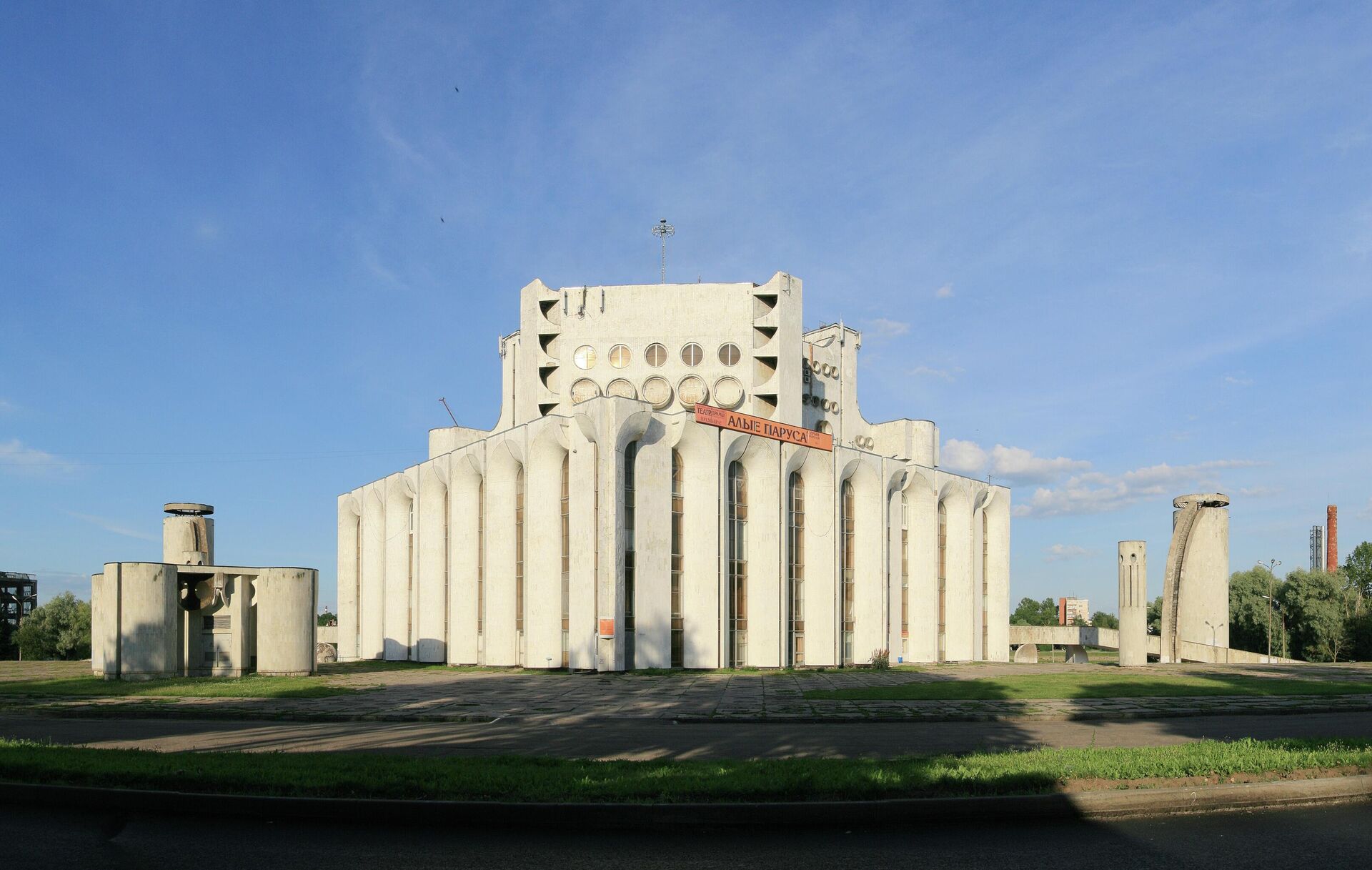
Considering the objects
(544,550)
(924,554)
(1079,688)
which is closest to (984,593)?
(924,554)

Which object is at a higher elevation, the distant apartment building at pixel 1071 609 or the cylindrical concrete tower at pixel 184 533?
the cylindrical concrete tower at pixel 184 533

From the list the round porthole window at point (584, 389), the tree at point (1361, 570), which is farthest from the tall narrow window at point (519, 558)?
the tree at point (1361, 570)

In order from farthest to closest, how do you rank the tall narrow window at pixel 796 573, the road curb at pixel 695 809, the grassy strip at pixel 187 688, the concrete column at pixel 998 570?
the concrete column at pixel 998 570
the tall narrow window at pixel 796 573
the grassy strip at pixel 187 688
the road curb at pixel 695 809

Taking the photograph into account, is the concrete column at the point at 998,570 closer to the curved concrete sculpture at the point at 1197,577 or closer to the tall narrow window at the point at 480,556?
the curved concrete sculpture at the point at 1197,577

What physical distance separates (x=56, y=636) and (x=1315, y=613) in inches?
3951

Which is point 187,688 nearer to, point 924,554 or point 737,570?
point 737,570

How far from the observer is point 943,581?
6147 centimetres

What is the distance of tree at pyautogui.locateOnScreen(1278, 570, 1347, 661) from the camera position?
75.3 metres

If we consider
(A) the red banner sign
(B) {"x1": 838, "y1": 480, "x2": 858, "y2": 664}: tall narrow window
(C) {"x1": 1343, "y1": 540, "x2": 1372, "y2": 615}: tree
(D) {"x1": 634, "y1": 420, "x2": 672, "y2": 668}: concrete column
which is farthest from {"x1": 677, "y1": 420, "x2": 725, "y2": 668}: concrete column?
(C) {"x1": 1343, "y1": 540, "x2": 1372, "y2": 615}: tree

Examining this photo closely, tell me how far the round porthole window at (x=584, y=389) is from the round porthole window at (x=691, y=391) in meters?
5.00

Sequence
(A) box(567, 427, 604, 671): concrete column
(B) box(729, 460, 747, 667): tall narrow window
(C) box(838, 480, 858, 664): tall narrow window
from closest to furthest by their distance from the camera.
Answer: (A) box(567, 427, 604, 671): concrete column < (B) box(729, 460, 747, 667): tall narrow window < (C) box(838, 480, 858, 664): tall narrow window

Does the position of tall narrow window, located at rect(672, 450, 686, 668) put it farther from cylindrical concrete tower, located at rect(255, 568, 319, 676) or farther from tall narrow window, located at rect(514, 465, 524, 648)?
cylindrical concrete tower, located at rect(255, 568, 319, 676)

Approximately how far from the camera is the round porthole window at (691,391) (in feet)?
192

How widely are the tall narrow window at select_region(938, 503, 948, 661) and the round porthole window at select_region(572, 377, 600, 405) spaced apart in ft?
72.9
